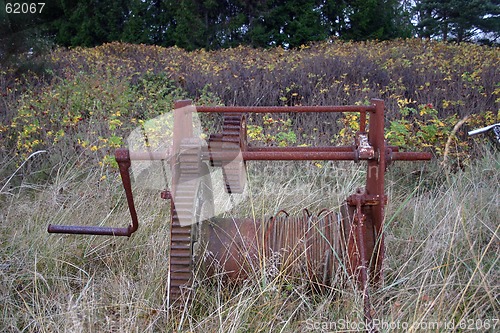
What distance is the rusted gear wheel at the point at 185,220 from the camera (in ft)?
7.05

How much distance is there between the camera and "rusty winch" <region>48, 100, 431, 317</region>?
217 centimetres

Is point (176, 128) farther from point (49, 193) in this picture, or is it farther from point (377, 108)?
point (49, 193)

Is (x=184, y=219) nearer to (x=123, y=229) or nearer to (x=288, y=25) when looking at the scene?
(x=123, y=229)

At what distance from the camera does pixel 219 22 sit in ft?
52.7

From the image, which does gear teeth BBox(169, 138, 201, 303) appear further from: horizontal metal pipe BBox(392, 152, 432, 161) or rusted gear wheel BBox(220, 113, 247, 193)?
horizontal metal pipe BBox(392, 152, 432, 161)

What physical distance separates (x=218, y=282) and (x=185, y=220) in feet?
1.33

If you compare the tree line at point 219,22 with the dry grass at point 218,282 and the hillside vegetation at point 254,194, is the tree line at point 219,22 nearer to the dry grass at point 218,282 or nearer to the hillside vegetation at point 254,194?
the hillside vegetation at point 254,194

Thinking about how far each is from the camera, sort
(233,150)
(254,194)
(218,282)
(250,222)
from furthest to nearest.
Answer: (254,194) < (250,222) < (218,282) < (233,150)

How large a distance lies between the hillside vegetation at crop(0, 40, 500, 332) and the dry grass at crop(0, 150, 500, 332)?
0.01 metres

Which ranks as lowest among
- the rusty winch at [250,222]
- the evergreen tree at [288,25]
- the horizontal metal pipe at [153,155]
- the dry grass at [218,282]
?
the dry grass at [218,282]

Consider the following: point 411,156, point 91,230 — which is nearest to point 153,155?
point 91,230

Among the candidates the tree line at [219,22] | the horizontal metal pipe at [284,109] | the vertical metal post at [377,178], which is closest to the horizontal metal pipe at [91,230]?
the horizontal metal pipe at [284,109]

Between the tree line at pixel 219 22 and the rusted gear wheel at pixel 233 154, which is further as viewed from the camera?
the tree line at pixel 219 22

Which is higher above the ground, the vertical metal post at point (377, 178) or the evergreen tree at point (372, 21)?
the evergreen tree at point (372, 21)
